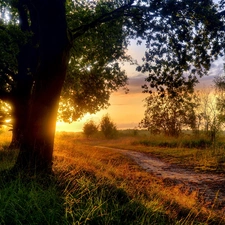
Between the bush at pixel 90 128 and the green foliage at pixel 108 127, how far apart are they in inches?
99.0

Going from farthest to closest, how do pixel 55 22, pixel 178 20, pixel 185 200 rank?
1. pixel 178 20
2. pixel 55 22
3. pixel 185 200

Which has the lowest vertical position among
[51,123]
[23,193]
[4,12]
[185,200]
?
[185,200]

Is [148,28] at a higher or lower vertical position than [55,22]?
higher

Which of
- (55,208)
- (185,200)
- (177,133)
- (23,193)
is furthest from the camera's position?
(177,133)

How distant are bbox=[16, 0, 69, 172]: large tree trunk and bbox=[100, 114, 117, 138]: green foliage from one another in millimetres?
36546

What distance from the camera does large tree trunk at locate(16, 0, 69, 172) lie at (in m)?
7.89

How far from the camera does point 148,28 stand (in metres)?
10.4

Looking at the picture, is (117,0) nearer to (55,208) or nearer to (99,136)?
(55,208)

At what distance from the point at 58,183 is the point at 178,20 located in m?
7.05

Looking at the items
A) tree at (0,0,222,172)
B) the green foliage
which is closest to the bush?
the green foliage

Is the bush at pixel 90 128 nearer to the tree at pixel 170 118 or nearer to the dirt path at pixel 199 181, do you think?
the tree at pixel 170 118

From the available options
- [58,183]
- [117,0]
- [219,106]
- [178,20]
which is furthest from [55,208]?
[219,106]

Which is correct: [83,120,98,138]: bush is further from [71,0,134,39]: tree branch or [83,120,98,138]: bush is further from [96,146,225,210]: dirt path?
[71,0,134,39]: tree branch

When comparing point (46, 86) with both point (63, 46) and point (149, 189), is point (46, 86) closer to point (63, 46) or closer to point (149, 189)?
point (63, 46)
